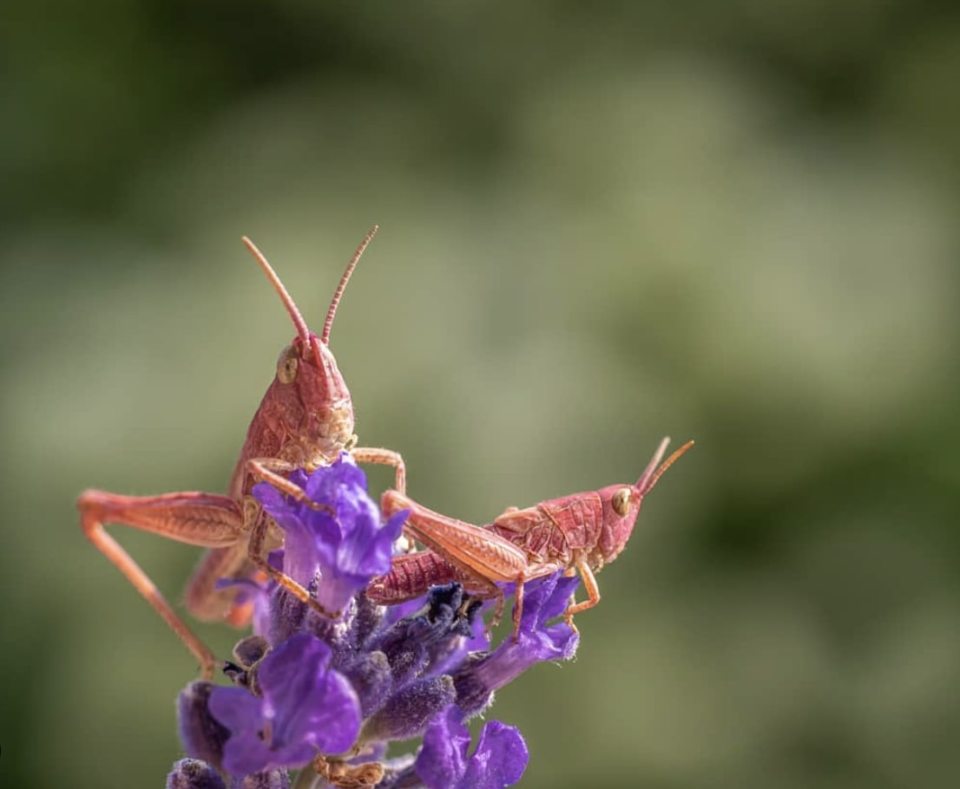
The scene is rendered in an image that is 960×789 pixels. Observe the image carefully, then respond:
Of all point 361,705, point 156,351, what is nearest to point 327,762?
point 361,705

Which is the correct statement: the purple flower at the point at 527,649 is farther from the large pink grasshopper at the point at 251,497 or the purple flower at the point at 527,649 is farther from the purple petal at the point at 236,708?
the purple petal at the point at 236,708

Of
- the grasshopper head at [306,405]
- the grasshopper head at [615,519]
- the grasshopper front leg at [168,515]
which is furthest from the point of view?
the grasshopper head at [615,519]

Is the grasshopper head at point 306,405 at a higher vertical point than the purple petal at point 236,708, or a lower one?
higher

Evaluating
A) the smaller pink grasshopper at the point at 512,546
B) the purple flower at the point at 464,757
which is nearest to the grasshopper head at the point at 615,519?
the smaller pink grasshopper at the point at 512,546

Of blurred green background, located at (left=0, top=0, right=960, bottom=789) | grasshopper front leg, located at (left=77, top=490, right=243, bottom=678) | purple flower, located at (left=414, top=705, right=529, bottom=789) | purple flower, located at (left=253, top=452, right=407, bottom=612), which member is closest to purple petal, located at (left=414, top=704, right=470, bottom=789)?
purple flower, located at (left=414, top=705, right=529, bottom=789)

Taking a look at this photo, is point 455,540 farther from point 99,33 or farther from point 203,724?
point 99,33

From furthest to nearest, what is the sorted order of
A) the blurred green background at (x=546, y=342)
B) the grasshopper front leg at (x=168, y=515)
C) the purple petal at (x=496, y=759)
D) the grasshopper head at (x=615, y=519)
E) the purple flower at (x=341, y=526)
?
the blurred green background at (x=546, y=342)
the grasshopper head at (x=615, y=519)
the grasshopper front leg at (x=168, y=515)
the purple petal at (x=496, y=759)
the purple flower at (x=341, y=526)

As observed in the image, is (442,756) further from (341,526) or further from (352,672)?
(341,526)
